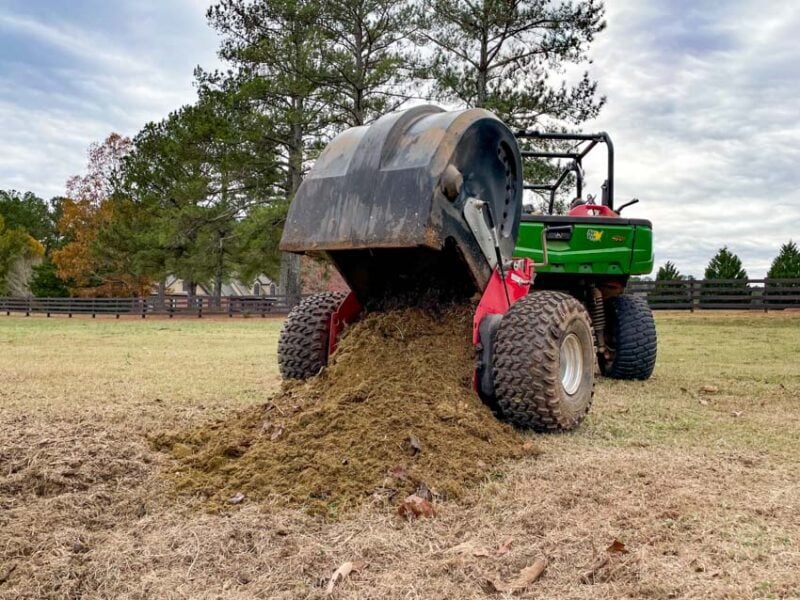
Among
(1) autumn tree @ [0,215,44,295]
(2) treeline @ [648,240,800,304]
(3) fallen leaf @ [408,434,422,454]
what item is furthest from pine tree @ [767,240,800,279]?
(1) autumn tree @ [0,215,44,295]

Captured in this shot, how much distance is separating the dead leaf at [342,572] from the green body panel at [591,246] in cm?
458

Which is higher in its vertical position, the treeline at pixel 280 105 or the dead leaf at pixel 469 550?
the treeline at pixel 280 105

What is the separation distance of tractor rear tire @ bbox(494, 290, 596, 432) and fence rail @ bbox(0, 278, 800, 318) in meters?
11.9

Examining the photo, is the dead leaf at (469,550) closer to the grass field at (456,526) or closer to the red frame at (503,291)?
the grass field at (456,526)

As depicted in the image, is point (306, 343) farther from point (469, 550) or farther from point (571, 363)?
point (469, 550)

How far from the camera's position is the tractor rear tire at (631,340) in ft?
25.2

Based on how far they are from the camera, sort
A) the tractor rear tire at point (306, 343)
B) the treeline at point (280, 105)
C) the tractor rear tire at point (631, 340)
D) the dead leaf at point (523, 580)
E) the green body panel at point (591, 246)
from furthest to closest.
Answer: the treeline at point (280, 105) → the tractor rear tire at point (631, 340) → the green body panel at point (591, 246) → the tractor rear tire at point (306, 343) → the dead leaf at point (523, 580)

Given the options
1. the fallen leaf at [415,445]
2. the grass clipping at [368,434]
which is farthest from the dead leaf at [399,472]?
the fallen leaf at [415,445]

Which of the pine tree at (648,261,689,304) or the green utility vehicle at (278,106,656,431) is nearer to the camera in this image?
the green utility vehicle at (278,106,656,431)

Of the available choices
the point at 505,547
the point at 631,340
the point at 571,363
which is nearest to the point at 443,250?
the point at 571,363

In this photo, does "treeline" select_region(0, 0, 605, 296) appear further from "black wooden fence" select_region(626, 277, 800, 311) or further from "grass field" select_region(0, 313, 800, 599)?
"grass field" select_region(0, 313, 800, 599)

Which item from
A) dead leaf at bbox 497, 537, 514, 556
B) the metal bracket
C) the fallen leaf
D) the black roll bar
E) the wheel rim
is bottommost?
dead leaf at bbox 497, 537, 514, 556

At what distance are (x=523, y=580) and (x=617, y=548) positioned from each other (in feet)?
1.29

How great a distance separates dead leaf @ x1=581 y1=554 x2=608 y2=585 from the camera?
241 centimetres
